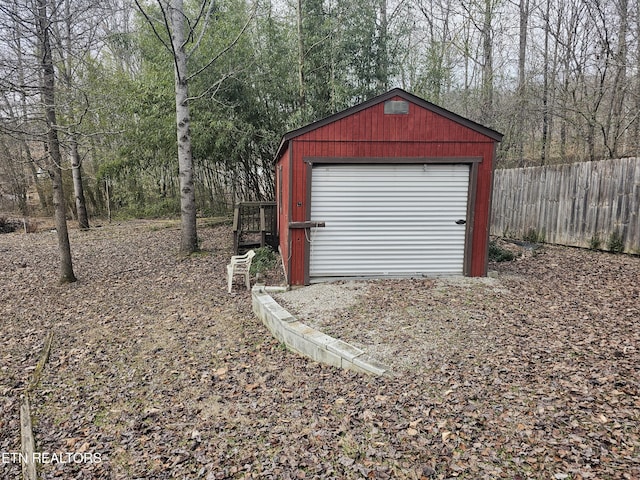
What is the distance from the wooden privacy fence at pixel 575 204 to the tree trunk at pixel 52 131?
8855 millimetres

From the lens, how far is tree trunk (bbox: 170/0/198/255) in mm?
7703

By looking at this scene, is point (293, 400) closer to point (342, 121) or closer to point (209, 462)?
point (209, 462)

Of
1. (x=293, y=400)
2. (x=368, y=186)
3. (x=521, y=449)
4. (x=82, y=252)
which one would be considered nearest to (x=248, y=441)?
(x=293, y=400)

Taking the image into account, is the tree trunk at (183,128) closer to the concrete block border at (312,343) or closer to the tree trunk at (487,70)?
the concrete block border at (312,343)

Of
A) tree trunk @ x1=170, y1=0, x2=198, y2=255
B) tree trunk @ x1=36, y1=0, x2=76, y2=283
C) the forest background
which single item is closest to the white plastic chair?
tree trunk @ x1=170, y1=0, x2=198, y2=255

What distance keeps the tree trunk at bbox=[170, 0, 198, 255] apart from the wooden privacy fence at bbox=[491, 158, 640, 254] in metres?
7.30

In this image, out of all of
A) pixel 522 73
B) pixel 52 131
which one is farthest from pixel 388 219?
pixel 522 73

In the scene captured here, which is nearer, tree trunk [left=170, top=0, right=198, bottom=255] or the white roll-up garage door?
the white roll-up garage door

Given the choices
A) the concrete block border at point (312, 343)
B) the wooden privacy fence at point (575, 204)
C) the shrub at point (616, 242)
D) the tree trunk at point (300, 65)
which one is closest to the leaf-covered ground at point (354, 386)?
the concrete block border at point (312, 343)

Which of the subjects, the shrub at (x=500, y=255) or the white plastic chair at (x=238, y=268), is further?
the shrub at (x=500, y=255)

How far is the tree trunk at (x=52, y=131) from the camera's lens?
17.6ft

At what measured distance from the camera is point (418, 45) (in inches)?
508

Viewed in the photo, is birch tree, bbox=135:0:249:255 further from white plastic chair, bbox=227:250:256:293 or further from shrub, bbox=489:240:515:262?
shrub, bbox=489:240:515:262

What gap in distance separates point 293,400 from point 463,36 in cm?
1293
